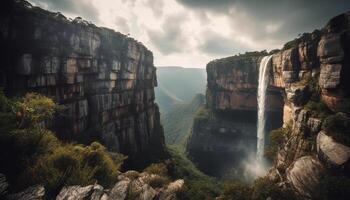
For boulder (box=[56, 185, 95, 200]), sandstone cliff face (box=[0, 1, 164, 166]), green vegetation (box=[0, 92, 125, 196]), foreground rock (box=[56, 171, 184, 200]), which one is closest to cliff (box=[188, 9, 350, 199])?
foreground rock (box=[56, 171, 184, 200])

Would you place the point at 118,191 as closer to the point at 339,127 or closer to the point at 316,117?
the point at 339,127

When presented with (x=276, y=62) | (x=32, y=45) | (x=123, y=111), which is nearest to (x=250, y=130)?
(x=276, y=62)

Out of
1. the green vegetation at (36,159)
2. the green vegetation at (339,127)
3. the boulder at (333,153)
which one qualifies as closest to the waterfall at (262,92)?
the green vegetation at (339,127)

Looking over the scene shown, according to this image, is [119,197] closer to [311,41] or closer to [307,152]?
[307,152]

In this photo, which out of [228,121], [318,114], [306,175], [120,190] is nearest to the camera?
[120,190]

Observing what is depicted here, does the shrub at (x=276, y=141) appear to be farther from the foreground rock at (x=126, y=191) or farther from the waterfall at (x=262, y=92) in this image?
the waterfall at (x=262, y=92)

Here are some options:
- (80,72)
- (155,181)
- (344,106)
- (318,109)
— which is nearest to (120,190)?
(155,181)
